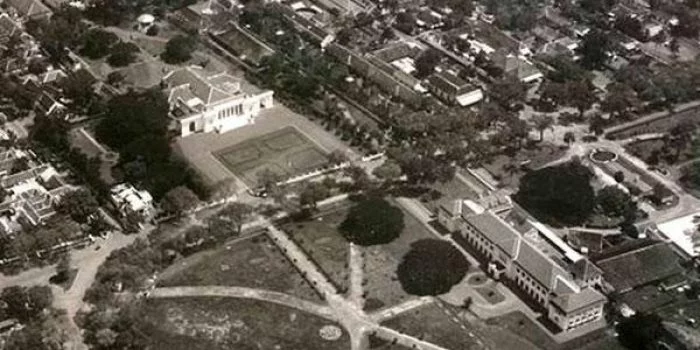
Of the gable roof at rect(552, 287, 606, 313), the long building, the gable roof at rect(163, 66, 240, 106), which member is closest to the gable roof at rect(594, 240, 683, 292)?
the long building

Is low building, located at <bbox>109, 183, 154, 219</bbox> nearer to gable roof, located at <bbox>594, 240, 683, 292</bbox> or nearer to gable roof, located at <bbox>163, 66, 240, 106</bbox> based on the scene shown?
gable roof, located at <bbox>163, 66, 240, 106</bbox>

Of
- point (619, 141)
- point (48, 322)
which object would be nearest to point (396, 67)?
point (619, 141)

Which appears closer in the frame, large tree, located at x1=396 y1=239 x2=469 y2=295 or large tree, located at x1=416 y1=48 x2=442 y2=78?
large tree, located at x1=396 y1=239 x2=469 y2=295

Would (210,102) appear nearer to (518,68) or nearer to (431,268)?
(431,268)

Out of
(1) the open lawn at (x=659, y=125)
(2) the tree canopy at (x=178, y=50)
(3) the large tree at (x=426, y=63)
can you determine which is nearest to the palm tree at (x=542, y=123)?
(1) the open lawn at (x=659, y=125)

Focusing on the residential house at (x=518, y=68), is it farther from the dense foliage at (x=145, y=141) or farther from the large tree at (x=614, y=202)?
the dense foliage at (x=145, y=141)

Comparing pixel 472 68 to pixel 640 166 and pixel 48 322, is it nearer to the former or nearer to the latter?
pixel 640 166
